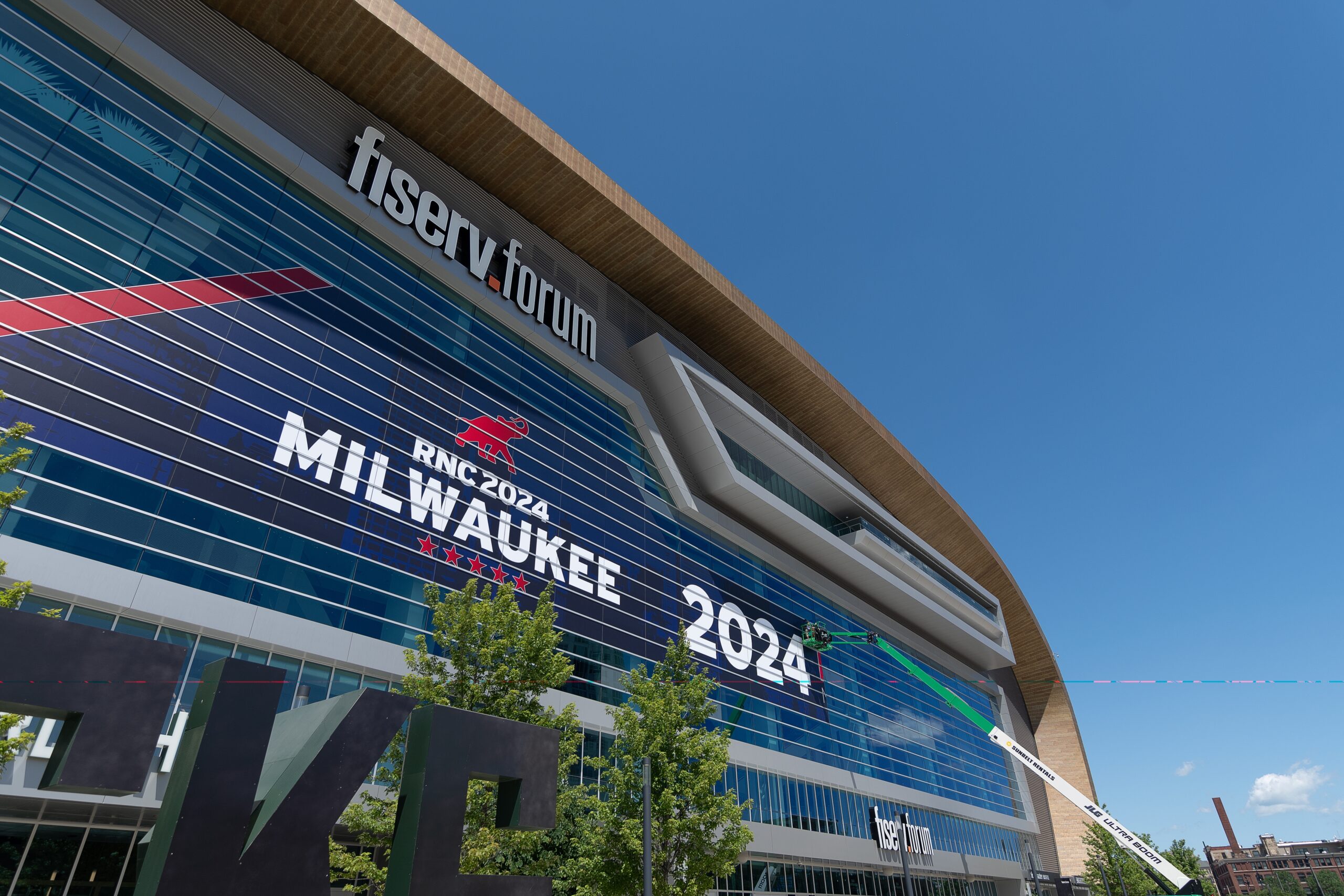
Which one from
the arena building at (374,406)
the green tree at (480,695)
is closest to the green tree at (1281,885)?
the arena building at (374,406)

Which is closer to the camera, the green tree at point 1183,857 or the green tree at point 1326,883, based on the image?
the green tree at point 1183,857

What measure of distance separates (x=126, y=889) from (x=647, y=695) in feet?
36.4

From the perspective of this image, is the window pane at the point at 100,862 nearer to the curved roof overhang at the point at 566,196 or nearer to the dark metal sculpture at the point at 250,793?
the dark metal sculpture at the point at 250,793

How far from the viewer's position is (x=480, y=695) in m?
15.1

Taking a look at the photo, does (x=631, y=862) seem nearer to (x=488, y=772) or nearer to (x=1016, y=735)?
(x=488, y=772)

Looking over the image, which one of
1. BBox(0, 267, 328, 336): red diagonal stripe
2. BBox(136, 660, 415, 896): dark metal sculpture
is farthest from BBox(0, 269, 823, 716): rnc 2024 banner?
BBox(136, 660, 415, 896): dark metal sculpture

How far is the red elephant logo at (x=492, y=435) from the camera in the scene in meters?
25.1

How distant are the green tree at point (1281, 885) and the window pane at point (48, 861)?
523 feet

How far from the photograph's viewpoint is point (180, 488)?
55.2 feet

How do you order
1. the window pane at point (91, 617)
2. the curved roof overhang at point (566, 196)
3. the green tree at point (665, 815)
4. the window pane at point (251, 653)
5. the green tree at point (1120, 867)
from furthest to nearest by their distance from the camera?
the green tree at point (1120, 867)
the curved roof overhang at point (566, 196)
the green tree at point (665, 815)
the window pane at point (251, 653)
the window pane at point (91, 617)

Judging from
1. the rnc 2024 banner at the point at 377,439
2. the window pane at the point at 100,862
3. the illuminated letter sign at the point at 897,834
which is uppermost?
Answer: the rnc 2024 banner at the point at 377,439

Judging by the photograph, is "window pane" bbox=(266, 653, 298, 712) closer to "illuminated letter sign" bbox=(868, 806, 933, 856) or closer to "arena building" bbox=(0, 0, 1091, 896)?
"arena building" bbox=(0, 0, 1091, 896)

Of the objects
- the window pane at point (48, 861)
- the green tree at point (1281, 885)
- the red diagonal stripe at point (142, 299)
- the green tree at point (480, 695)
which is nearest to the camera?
the window pane at point (48, 861)

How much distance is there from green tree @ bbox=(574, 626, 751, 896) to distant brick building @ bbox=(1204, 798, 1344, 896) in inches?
6519
